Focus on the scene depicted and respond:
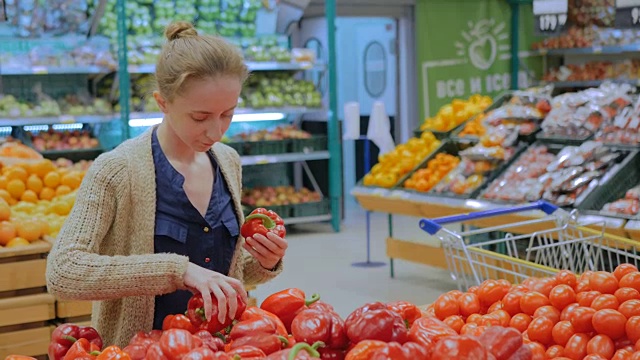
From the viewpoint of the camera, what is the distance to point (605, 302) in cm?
234

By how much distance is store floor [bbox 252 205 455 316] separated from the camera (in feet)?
20.2

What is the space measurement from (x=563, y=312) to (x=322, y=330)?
2.88 feet

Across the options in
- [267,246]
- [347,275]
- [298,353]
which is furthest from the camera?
[347,275]

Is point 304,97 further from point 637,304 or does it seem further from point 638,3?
point 637,304

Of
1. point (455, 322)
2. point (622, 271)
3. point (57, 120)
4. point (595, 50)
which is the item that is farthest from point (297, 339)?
point (595, 50)

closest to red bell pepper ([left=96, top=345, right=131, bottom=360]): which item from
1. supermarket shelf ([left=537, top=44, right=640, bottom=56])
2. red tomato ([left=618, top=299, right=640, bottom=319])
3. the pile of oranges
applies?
red tomato ([left=618, top=299, right=640, bottom=319])

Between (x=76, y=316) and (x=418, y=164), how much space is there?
339 centimetres

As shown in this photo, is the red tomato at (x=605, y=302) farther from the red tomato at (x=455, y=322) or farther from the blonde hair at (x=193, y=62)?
the blonde hair at (x=193, y=62)

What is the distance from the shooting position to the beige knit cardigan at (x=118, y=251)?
2074 mm

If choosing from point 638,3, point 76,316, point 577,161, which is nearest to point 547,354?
point 76,316

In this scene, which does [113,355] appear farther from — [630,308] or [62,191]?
[62,191]

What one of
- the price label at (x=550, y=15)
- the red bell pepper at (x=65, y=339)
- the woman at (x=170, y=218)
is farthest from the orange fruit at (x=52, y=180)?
the price label at (x=550, y=15)

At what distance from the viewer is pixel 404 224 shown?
366 inches

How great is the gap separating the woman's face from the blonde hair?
0.05 feet
